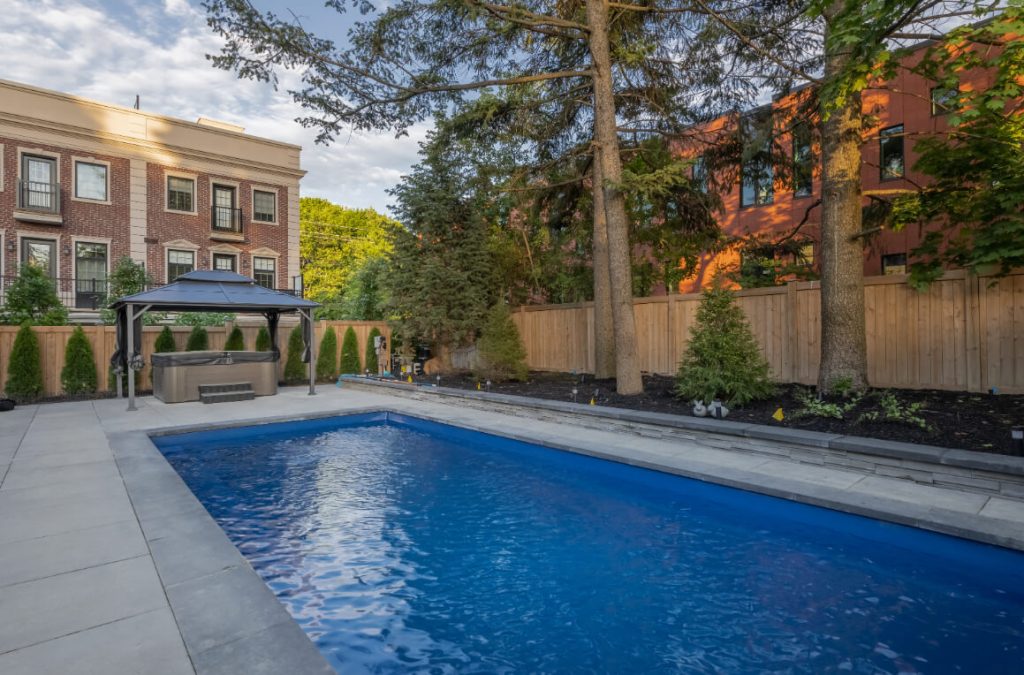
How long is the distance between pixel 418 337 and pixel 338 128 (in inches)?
262

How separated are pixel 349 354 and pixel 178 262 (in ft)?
27.0

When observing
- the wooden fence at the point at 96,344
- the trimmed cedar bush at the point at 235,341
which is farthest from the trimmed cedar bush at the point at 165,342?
the trimmed cedar bush at the point at 235,341

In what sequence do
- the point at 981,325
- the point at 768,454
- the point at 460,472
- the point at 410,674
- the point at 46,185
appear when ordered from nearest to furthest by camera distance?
1. the point at 410,674
2. the point at 768,454
3. the point at 460,472
4. the point at 981,325
5. the point at 46,185

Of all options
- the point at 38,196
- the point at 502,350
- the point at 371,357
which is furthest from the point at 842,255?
the point at 38,196

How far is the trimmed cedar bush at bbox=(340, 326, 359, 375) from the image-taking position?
15.6 meters

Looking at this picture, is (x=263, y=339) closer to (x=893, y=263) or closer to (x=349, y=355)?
(x=349, y=355)

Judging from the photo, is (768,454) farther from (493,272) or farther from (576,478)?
(493,272)

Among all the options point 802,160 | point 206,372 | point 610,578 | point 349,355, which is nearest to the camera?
point 610,578

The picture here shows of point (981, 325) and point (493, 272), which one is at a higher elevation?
point (493, 272)

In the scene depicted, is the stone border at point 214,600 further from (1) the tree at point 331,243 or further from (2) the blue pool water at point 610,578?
(1) the tree at point 331,243

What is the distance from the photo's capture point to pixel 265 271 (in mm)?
20406

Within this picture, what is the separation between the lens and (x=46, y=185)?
639 inches

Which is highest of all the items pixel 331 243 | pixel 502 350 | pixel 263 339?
pixel 331 243

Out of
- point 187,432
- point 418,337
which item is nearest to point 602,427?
point 187,432
